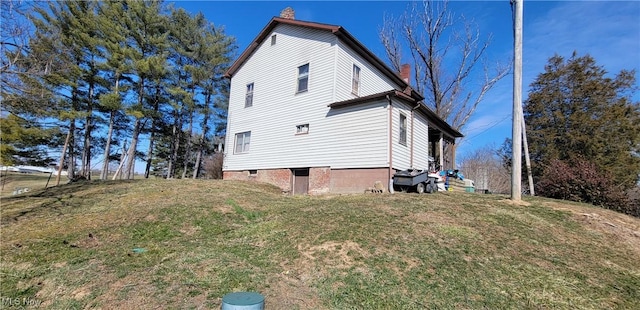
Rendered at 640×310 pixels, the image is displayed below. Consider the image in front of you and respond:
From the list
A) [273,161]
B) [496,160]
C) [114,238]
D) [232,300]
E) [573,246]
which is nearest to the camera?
[232,300]

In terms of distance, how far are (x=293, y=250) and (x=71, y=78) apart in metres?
21.1

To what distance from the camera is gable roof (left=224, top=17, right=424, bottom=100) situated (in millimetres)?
13070

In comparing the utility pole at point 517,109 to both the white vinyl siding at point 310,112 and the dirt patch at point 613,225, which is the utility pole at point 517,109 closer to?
the dirt patch at point 613,225

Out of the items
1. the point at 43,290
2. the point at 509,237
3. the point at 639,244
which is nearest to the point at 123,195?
the point at 43,290

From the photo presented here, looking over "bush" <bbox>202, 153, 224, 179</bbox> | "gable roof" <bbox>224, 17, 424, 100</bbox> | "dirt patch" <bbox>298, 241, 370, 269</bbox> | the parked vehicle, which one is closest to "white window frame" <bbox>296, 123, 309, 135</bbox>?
"gable roof" <bbox>224, 17, 424, 100</bbox>

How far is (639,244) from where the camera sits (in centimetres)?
630

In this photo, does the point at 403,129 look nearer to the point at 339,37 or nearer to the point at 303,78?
the point at 339,37

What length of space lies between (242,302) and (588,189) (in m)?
14.1

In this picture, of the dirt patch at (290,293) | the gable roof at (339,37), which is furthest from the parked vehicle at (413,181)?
the dirt patch at (290,293)

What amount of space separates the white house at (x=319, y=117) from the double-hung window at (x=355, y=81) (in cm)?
5

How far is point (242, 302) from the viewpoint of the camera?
2535 millimetres

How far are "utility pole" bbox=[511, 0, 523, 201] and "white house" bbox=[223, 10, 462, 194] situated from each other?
3702 millimetres

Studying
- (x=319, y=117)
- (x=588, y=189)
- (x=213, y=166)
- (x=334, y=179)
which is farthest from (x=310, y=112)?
(x=213, y=166)

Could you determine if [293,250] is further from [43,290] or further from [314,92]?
[314,92]
